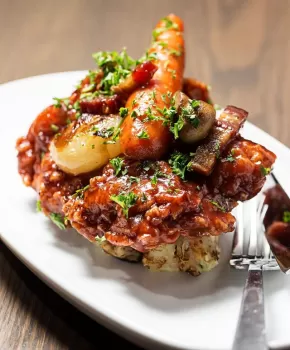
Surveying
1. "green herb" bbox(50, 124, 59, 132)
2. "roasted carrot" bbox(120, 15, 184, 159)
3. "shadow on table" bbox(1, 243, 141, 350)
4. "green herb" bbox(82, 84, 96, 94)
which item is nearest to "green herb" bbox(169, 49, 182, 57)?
"roasted carrot" bbox(120, 15, 184, 159)

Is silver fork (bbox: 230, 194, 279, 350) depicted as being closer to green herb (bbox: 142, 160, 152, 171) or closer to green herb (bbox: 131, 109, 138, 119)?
green herb (bbox: 142, 160, 152, 171)

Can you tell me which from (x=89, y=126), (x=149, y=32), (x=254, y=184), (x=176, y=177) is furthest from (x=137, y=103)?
(x=149, y=32)

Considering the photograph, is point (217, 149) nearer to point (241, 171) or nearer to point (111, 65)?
point (241, 171)

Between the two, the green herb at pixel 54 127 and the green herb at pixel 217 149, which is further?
the green herb at pixel 54 127

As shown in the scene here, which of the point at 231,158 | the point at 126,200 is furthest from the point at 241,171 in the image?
the point at 126,200

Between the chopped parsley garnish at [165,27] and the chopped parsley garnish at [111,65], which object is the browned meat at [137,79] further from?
the chopped parsley garnish at [165,27]

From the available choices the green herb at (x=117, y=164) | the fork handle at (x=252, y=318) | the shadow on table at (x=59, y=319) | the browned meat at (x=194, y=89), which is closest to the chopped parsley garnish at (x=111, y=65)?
the browned meat at (x=194, y=89)

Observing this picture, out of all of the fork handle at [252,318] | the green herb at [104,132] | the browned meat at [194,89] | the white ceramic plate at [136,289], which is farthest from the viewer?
the browned meat at [194,89]
